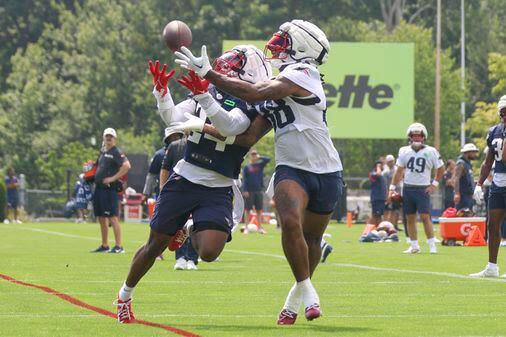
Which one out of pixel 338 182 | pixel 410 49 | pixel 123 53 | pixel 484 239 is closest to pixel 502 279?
pixel 338 182

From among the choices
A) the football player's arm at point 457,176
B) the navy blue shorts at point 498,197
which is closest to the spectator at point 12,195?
the football player's arm at point 457,176

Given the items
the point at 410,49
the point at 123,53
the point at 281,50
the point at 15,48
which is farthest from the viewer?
the point at 15,48

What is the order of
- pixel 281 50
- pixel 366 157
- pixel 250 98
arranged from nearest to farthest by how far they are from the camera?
pixel 250 98 → pixel 281 50 → pixel 366 157

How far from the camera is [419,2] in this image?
85062 mm

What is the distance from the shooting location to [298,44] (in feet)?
36.4

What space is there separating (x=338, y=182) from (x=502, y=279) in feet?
17.3

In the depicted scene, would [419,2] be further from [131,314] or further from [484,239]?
[131,314]

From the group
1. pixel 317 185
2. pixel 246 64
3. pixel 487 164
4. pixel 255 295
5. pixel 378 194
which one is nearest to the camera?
pixel 317 185

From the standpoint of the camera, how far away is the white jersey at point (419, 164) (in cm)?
2294

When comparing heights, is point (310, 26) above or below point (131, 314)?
above

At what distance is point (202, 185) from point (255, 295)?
2891mm

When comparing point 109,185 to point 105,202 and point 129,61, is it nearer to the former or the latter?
point 105,202

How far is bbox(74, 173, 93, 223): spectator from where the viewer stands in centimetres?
3630

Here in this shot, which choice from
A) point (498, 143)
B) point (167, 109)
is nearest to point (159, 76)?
point (167, 109)
